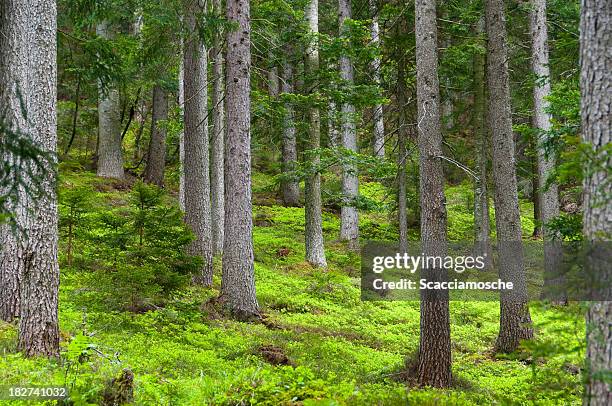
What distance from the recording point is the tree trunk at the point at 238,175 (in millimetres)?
10617

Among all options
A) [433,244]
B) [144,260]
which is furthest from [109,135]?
[433,244]

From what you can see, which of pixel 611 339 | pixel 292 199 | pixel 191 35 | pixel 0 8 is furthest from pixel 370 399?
pixel 292 199

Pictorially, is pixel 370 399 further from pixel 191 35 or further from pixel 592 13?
pixel 191 35

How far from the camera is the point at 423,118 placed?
8.23 m

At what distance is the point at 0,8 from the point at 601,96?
829 centimetres

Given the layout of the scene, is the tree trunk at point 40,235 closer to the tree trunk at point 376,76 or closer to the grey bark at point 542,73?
the tree trunk at point 376,76

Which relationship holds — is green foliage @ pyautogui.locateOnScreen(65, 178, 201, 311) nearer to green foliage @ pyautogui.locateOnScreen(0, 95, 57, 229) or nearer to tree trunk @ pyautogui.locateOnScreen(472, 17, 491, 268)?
green foliage @ pyautogui.locateOnScreen(0, 95, 57, 229)

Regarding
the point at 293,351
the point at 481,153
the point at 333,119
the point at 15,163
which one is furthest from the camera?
the point at 481,153

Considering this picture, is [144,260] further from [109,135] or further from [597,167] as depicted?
[109,135]

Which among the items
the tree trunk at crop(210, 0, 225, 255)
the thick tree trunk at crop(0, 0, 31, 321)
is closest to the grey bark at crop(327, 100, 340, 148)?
the tree trunk at crop(210, 0, 225, 255)

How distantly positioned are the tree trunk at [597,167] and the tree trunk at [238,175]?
24.4 ft

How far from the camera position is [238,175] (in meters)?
10.6

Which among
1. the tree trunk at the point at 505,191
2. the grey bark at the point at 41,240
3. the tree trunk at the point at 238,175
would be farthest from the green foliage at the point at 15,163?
the tree trunk at the point at 505,191

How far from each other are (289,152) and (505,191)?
11538mm
